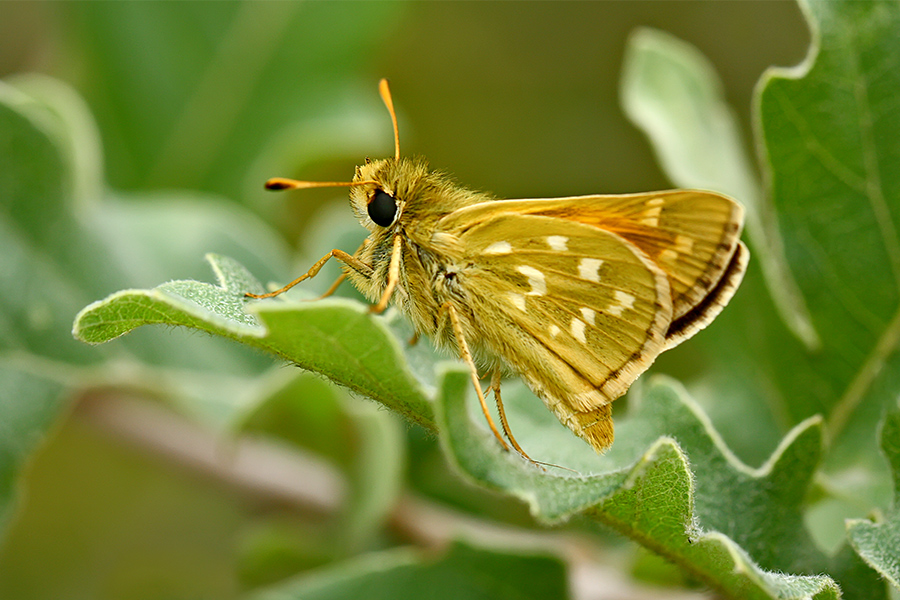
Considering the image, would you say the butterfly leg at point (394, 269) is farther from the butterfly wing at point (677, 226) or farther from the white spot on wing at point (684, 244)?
the white spot on wing at point (684, 244)

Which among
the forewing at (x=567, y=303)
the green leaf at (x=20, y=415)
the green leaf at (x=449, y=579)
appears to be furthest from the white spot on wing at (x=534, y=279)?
the green leaf at (x=20, y=415)

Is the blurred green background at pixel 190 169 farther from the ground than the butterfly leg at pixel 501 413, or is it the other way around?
the butterfly leg at pixel 501 413

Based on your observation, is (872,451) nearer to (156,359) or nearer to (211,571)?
(156,359)

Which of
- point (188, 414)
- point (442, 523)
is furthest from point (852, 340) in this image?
point (188, 414)

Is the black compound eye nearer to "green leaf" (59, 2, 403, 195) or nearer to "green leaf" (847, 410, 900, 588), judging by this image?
"green leaf" (847, 410, 900, 588)

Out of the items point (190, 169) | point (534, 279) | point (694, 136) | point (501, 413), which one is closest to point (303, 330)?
point (501, 413)

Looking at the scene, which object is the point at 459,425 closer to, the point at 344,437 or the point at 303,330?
the point at 303,330

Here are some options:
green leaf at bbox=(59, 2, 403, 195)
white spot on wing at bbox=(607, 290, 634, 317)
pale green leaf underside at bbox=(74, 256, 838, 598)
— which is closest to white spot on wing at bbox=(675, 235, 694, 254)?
white spot on wing at bbox=(607, 290, 634, 317)
